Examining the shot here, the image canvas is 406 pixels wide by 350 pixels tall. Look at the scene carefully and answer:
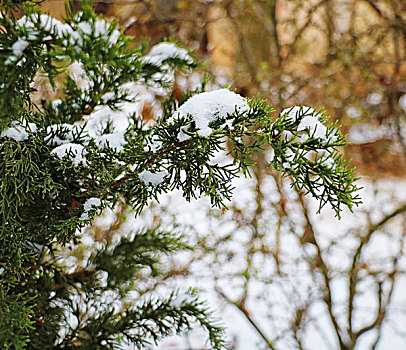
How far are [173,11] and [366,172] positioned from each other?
1.12m

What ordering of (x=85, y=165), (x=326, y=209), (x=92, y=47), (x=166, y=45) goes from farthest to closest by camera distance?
1. (x=326, y=209)
2. (x=166, y=45)
3. (x=85, y=165)
4. (x=92, y=47)

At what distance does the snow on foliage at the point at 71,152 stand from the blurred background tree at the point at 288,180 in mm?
1185

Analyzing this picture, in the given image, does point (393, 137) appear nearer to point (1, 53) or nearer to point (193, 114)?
point (193, 114)

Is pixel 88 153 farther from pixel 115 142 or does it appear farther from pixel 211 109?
pixel 211 109

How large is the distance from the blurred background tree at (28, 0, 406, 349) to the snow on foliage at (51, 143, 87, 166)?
3.89 ft

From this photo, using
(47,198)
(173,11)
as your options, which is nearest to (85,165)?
(47,198)

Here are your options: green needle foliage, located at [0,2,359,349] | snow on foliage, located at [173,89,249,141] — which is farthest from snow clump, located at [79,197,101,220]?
snow on foliage, located at [173,89,249,141]

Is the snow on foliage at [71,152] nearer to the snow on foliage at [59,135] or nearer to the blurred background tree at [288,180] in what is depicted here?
the snow on foliage at [59,135]

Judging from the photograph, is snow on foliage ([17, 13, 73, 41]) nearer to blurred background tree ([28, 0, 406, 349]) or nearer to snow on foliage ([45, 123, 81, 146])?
snow on foliage ([45, 123, 81, 146])

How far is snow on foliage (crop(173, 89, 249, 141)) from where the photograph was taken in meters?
0.34

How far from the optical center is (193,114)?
36cm

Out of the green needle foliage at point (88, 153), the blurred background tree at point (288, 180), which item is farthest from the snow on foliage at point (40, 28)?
Answer: the blurred background tree at point (288, 180)

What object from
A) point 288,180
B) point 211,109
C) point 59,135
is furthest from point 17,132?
point 288,180

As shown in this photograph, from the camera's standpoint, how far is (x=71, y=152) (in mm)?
395
